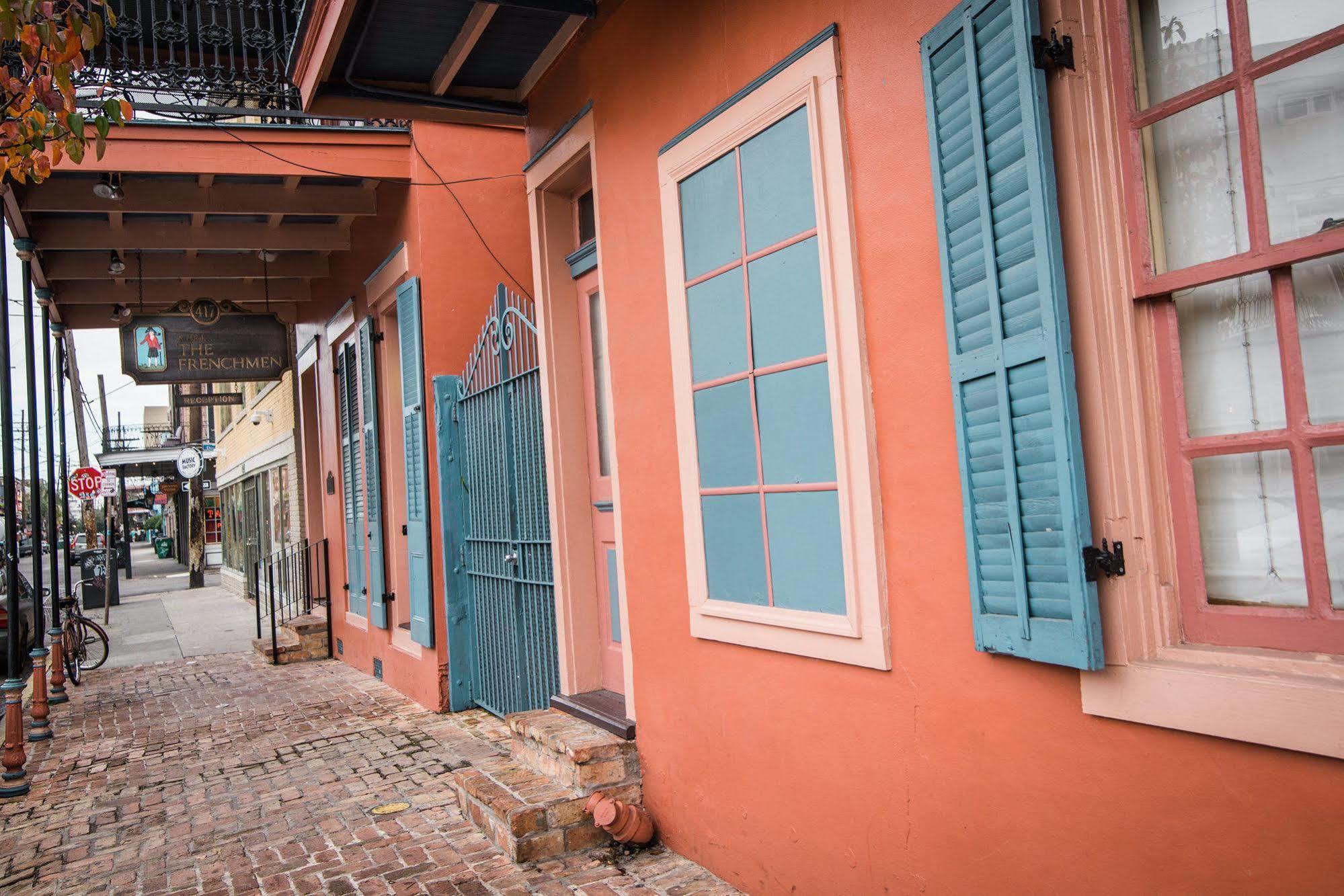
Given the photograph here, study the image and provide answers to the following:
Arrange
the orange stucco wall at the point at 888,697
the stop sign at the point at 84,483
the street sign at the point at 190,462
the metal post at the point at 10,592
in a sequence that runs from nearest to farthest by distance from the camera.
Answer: the orange stucco wall at the point at 888,697 → the metal post at the point at 10,592 → the stop sign at the point at 84,483 → the street sign at the point at 190,462

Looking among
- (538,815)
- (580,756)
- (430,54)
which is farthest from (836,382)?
(430,54)

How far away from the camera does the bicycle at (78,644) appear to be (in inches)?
416

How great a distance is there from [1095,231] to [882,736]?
5.34 feet

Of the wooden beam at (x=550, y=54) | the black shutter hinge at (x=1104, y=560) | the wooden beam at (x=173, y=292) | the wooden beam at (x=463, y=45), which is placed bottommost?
the black shutter hinge at (x=1104, y=560)

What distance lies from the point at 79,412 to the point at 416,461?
1797 centimetres

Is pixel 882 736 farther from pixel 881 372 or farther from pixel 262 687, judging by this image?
pixel 262 687

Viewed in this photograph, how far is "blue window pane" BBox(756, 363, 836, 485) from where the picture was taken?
10.7 feet

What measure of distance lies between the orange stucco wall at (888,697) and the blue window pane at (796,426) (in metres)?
0.28

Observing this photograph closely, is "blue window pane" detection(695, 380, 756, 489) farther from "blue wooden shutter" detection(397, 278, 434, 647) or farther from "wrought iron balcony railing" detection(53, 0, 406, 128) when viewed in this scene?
"wrought iron balcony railing" detection(53, 0, 406, 128)

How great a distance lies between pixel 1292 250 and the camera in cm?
195

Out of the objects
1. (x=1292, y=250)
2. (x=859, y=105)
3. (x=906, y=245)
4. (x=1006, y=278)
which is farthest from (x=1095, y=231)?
(x=859, y=105)

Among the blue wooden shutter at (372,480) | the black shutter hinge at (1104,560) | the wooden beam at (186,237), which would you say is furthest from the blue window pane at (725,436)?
the wooden beam at (186,237)

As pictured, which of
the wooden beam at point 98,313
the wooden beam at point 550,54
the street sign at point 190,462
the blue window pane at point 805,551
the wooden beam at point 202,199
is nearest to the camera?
the blue window pane at point 805,551

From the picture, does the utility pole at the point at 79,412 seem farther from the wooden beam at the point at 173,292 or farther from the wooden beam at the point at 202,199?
the wooden beam at the point at 202,199
